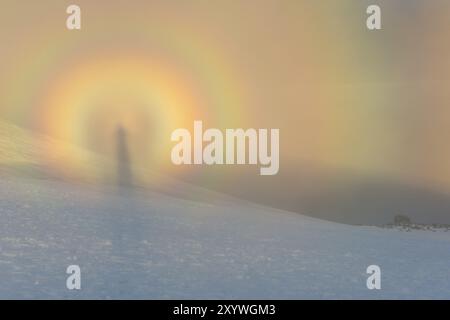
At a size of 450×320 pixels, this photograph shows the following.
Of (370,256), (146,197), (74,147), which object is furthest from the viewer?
(74,147)

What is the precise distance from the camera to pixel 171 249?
26.6 metres

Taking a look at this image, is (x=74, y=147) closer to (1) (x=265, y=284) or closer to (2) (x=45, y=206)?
(2) (x=45, y=206)

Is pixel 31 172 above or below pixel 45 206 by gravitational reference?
above

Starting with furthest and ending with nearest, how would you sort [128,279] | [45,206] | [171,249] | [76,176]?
1. [76,176]
2. [45,206]
3. [171,249]
4. [128,279]

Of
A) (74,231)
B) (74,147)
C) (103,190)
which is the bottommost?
(74,231)

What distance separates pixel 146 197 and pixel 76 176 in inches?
417

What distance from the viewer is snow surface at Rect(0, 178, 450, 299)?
19.2 metres

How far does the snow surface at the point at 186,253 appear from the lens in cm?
1920

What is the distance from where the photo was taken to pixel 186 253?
2589cm

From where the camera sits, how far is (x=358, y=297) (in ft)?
62.6

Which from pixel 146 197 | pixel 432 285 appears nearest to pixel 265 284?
pixel 432 285

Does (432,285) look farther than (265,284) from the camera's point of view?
Yes
